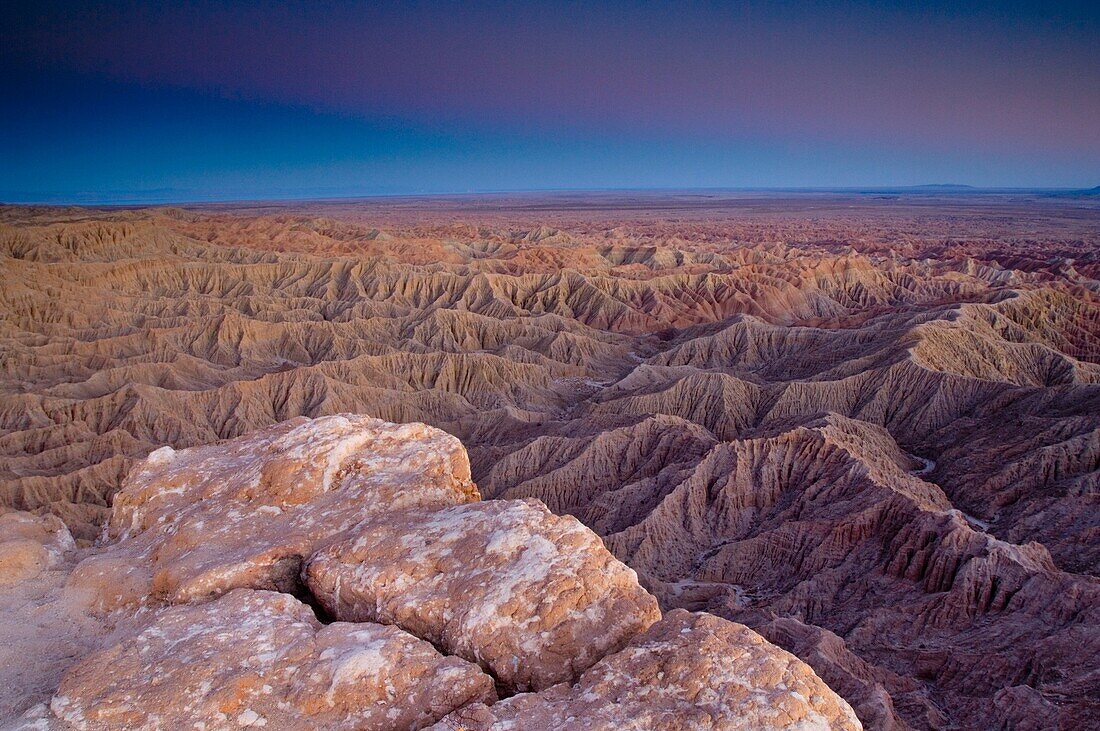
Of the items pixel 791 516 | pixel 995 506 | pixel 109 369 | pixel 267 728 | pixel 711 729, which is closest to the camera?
pixel 711 729

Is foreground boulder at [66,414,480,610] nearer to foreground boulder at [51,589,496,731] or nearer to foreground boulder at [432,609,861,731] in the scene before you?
foreground boulder at [51,589,496,731]

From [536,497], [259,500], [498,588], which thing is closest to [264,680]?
[498,588]

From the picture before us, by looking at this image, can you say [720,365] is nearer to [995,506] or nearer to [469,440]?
[469,440]

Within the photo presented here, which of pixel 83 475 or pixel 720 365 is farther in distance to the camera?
pixel 720 365

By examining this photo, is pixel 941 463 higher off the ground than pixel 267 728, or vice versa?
pixel 267 728

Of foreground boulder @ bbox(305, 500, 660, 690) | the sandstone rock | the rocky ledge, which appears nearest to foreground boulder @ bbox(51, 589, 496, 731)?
the rocky ledge

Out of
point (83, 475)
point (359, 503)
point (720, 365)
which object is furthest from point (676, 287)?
point (359, 503)

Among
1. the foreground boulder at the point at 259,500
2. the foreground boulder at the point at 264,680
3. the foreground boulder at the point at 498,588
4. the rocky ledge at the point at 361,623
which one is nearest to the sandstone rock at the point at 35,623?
the rocky ledge at the point at 361,623

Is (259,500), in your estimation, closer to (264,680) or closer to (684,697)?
(264,680)
